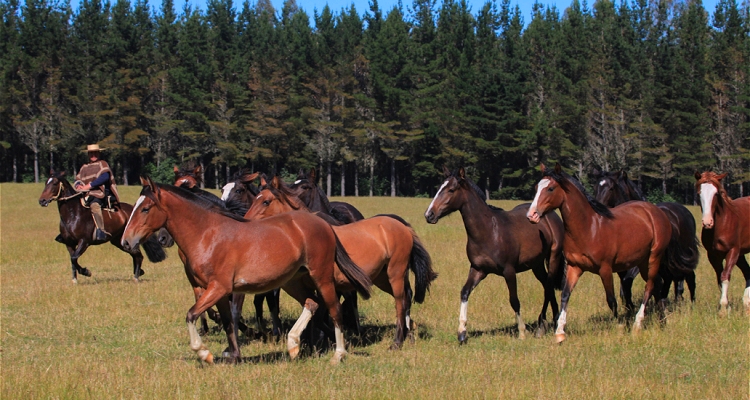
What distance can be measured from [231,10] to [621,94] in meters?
44.4

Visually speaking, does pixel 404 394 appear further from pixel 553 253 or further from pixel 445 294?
pixel 445 294

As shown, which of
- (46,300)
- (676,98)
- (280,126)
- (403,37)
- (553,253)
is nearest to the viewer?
(553,253)

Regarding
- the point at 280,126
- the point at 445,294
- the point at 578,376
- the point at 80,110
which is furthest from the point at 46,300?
the point at 80,110

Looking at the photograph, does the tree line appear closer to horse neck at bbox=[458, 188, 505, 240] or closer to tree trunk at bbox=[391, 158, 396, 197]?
tree trunk at bbox=[391, 158, 396, 197]

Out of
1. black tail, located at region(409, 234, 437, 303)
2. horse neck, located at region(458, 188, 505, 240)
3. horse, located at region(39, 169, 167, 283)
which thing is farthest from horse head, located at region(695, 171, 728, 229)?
horse, located at region(39, 169, 167, 283)

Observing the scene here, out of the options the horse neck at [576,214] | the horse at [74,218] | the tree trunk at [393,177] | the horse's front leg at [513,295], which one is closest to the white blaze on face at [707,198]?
the horse neck at [576,214]

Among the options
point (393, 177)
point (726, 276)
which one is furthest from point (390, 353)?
point (393, 177)

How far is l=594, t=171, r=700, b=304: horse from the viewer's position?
1139 centimetres

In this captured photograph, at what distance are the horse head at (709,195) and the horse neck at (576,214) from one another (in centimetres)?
231

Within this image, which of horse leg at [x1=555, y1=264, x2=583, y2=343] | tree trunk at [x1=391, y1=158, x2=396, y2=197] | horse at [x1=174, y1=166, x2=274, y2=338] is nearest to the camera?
horse at [x1=174, y1=166, x2=274, y2=338]

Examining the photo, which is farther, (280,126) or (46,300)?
(280,126)

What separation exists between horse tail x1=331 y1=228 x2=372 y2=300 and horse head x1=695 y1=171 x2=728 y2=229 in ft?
17.9

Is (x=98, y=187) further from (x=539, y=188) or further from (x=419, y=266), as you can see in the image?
(x=539, y=188)

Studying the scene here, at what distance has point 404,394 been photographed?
6.52 metres
